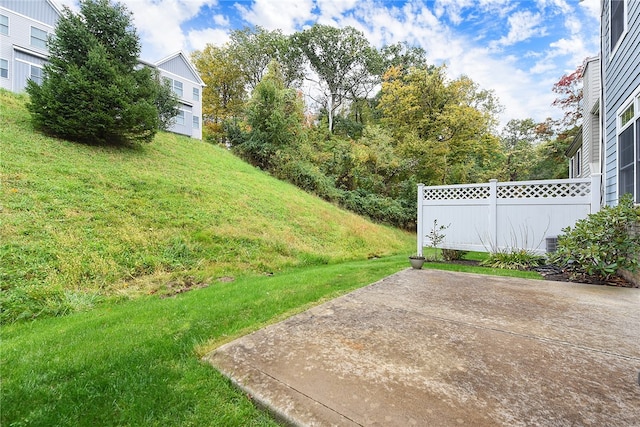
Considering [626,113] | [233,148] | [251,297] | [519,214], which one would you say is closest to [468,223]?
[519,214]

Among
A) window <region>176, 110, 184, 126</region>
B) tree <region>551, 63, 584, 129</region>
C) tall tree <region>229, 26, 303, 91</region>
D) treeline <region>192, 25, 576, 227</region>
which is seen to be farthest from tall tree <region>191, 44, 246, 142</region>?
tree <region>551, 63, 584, 129</region>

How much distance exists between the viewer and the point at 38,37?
12.1 meters

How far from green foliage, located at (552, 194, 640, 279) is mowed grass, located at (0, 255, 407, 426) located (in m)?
3.62

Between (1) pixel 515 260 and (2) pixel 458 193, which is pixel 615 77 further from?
(1) pixel 515 260

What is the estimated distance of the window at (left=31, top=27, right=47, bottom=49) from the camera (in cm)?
1196

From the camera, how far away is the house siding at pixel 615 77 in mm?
3699

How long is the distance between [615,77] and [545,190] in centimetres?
195

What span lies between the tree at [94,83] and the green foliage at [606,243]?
10352mm

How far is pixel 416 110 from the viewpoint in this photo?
13922 millimetres

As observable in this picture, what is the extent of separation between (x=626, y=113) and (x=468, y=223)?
274cm

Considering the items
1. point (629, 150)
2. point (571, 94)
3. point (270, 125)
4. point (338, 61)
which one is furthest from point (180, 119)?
point (571, 94)

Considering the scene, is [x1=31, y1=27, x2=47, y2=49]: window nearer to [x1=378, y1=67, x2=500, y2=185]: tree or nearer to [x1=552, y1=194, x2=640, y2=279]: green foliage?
[x1=378, y1=67, x2=500, y2=185]: tree

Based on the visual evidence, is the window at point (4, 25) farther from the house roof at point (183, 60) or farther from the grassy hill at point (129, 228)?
the house roof at point (183, 60)

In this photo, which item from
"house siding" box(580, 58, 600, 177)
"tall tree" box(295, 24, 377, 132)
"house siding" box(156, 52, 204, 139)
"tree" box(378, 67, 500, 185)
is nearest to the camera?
"house siding" box(580, 58, 600, 177)
